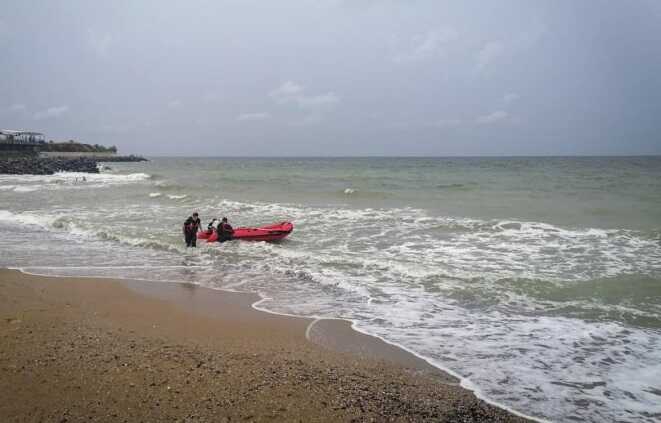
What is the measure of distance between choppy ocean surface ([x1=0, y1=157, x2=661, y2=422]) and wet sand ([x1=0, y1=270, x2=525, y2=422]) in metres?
0.66

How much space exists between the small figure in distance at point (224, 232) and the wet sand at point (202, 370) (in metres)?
6.03

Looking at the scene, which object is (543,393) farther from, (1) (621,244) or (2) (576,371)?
(1) (621,244)

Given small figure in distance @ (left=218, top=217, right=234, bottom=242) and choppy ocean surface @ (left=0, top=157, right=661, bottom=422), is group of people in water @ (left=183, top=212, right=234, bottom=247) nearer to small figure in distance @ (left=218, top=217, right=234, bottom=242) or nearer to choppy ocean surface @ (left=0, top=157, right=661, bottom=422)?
small figure in distance @ (left=218, top=217, right=234, bottom=242)

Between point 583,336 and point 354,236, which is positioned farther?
point 354,236

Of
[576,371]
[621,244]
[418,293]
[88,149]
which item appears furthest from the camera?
[88,149]

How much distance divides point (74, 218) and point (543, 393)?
1804 centimetres

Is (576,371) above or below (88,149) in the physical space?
below

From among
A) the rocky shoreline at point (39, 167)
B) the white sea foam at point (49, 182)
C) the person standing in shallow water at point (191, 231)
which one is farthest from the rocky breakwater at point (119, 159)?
the person standing in shallow water at point (191, 231)

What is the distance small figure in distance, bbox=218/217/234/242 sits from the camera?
1345cm

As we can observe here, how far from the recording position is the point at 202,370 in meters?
4.86

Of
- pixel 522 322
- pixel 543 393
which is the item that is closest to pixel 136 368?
pixel 543 393

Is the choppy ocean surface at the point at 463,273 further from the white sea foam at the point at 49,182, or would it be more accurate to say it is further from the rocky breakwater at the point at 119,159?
the rocky breakwater at the point at 119,159

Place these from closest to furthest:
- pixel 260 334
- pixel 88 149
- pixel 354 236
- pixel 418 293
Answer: pixel 260 334 → pixel 418 293 → pixel 354 236 → pixel 88 149

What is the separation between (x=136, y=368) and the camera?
4809 mm
